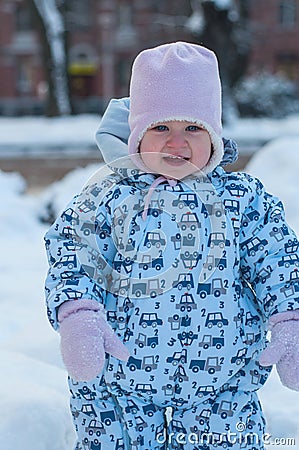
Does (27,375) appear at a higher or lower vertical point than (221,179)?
lower

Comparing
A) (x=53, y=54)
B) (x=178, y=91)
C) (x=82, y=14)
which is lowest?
(x=178, y=91)

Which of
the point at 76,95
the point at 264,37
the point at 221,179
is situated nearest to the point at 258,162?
the point at 221,179

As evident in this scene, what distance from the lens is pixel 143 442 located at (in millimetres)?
1912

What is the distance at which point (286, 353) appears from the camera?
179 centimetres

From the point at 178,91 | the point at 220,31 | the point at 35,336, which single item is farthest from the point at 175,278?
the point at 220,31

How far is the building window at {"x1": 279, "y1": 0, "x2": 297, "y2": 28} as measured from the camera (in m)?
31.3

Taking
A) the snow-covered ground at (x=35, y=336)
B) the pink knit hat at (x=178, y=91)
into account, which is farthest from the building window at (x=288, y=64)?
the pink knit hat at (x=178, y=91)

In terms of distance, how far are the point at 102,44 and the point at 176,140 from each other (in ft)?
103

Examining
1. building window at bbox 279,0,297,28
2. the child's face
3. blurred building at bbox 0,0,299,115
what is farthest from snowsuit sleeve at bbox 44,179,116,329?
building window at bbox 279,0,297,28

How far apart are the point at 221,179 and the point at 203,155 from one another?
0.35 ft

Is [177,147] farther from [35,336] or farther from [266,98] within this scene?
[266,98]

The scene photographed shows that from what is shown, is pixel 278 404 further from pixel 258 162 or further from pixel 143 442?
pixel 258 162

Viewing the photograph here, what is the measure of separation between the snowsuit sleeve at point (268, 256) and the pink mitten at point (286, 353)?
59 millimetres

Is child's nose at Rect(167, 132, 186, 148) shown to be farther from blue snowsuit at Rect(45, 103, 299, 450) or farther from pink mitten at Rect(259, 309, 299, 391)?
pink mitten at Rect(259, 309, 299, 391)
